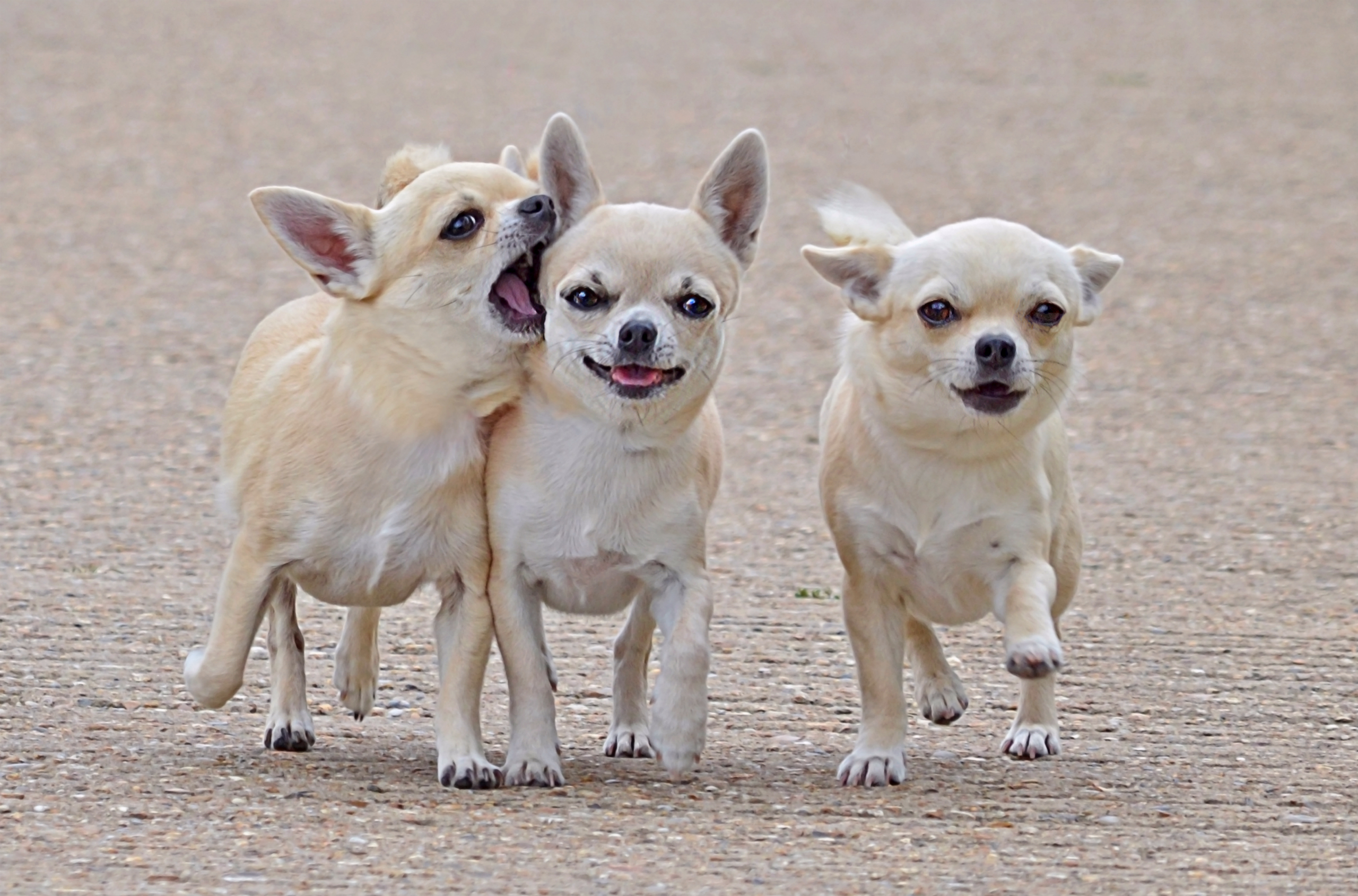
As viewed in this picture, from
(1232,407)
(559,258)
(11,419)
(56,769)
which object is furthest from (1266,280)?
(56,769)

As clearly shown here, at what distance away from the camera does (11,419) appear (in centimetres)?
1042

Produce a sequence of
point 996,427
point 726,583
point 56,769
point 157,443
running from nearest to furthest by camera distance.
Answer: point 56,769 < point 996,427 < point 726,583 < point 157,443

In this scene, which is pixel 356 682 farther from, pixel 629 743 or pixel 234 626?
pixel 629 743

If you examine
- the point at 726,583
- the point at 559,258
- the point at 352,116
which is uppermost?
the point at 352,116

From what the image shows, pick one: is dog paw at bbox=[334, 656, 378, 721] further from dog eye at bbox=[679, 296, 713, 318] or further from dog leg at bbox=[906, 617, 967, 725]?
dog leg at bbox=[906, 617, 967, 725]

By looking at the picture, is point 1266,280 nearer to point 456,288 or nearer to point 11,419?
point 11,419

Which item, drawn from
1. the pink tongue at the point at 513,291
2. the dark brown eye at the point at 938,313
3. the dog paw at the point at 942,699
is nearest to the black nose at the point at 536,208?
the pink tongue at the point at 513,291

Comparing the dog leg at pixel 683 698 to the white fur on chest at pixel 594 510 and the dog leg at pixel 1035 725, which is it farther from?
the dog leg at pixel 1035 725

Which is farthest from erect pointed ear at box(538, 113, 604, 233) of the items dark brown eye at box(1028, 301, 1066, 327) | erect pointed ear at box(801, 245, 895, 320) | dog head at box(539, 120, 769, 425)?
dark brown eye at box(1028, 301, 1066, 327)

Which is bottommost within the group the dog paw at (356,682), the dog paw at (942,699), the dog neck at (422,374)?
the dog paw at (356,682)

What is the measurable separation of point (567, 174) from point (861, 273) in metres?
0.91

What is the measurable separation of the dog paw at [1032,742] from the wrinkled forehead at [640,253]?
1634mm

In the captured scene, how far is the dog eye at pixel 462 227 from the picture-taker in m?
5.46

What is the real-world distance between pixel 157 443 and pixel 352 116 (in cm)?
827
